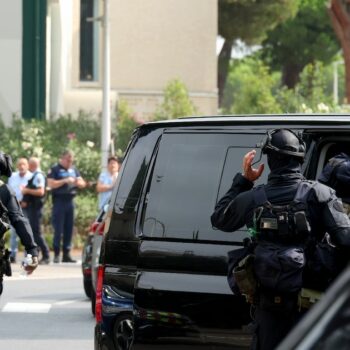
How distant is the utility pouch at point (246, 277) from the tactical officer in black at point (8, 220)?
3.51m

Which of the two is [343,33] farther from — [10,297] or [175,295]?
[175,295]

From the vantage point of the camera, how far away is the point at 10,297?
16.8 meters

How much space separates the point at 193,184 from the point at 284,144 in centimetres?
61

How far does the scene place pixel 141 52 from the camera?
36.8 m

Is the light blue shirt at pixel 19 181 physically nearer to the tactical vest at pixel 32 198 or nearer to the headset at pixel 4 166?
the tactical vest at pixel 32 198

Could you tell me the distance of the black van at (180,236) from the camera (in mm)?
6906

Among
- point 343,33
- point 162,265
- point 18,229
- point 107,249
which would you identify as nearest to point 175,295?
point 162,265

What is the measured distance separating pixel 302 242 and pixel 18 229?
151 inches

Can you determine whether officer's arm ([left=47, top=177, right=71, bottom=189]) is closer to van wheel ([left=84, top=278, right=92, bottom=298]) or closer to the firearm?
van wheel ([left=84, top=278, right=92, bottom=298])

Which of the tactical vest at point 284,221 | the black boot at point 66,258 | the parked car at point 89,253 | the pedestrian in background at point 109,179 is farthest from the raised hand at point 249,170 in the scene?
the black boot at point 66,258

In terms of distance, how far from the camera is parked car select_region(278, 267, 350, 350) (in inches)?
126

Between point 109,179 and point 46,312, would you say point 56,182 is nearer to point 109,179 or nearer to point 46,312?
point 109,179

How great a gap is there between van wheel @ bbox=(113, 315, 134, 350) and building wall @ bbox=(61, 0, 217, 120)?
28.8 metres

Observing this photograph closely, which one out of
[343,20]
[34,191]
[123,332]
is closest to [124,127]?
[34,191]
